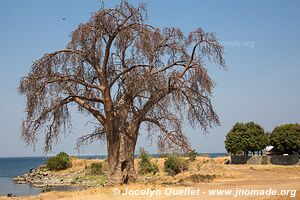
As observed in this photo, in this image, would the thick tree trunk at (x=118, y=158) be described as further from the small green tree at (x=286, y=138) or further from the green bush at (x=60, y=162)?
the green bush at (x=60, y=162)

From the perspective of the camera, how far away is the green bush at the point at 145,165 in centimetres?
5107

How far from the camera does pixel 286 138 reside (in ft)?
171

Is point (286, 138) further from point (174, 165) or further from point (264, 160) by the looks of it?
point (174, 165)

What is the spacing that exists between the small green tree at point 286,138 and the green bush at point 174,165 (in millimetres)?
13293

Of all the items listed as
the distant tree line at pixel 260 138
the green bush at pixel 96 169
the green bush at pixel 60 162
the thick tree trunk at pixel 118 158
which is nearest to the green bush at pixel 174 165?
the distant tree line at pixel 260 138

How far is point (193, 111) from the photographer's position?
76.9 feet

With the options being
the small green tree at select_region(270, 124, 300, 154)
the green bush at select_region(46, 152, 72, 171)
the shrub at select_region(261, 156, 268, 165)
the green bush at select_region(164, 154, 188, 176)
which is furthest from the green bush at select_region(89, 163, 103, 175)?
the small green tree at select_region(270, 124, 300, 154)

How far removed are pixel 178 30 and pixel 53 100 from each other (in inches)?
335

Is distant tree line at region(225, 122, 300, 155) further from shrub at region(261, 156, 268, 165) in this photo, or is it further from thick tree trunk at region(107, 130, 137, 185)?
thick tree trunk at region(107, 130, 137, 185)

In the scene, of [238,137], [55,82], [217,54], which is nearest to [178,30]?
[217,54]

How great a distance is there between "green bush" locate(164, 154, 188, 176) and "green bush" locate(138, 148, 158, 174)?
2.09 metres

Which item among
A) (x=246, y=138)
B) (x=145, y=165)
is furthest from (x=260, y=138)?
(x=145, y=165)

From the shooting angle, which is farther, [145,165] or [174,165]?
[145,165]

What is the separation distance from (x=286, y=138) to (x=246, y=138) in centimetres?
532
